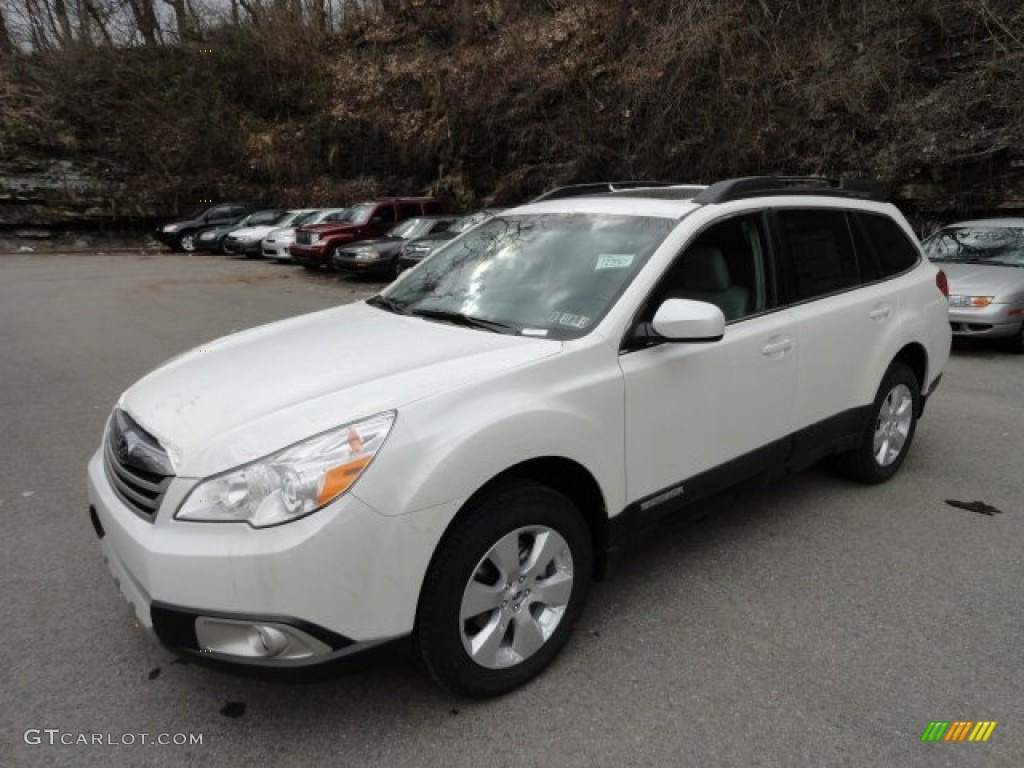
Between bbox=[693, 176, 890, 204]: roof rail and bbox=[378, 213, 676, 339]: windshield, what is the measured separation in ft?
1.16

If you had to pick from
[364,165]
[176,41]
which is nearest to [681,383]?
[364,165]

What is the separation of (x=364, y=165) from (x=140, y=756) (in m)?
28.6

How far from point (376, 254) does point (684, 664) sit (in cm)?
1419

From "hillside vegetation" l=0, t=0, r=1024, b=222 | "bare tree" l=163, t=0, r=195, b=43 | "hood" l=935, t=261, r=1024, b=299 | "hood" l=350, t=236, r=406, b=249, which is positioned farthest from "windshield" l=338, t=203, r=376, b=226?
"bare tree" l=163, t=0, r=195, b=43

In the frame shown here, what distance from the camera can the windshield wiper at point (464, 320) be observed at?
2.96 metres

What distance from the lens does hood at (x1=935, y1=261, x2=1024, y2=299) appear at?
804 cm

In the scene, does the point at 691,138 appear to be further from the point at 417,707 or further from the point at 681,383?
the point at 417,707

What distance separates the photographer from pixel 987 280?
8219 millimetres

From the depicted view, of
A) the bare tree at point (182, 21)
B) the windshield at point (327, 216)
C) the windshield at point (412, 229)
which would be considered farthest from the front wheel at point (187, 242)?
the bare tree at point (182, 21)

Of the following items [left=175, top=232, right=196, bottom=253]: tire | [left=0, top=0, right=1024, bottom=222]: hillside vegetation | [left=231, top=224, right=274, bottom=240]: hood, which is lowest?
[left=175, top=232, right=196, bottom=253]: tire

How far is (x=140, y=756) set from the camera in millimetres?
2293

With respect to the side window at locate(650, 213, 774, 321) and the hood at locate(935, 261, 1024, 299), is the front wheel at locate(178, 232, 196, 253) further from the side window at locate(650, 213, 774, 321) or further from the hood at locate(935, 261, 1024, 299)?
the side window at locate(650, 213, 774, 321)

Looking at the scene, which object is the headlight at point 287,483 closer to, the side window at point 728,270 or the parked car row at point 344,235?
the side window at point 728,270

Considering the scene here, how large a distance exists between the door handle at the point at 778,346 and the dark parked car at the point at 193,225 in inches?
981
